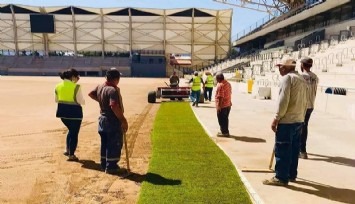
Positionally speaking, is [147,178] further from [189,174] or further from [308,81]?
[308,81]

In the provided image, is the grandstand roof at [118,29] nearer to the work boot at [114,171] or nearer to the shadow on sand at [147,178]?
the shadow on sand at [147,178]

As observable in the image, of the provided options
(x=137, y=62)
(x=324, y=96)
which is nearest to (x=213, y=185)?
(x=324, y=96)

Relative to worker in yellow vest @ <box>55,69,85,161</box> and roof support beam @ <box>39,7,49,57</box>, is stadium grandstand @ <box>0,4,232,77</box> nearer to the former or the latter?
roof support beam @ <box>39,7,49,57</box>

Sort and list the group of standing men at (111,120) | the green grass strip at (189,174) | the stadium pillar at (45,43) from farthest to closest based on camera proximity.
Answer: the stadium pillar at (45,43)
the group of standing men at (111,120)
the green grass strip at (189,174)

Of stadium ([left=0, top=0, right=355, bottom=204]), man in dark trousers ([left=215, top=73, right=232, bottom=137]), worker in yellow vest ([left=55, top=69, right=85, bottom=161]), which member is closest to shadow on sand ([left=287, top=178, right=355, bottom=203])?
stadium ([left=0, top=0, right=355, bottom=204])

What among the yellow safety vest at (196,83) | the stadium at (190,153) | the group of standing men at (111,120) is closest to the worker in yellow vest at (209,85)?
the stadium at (190,153)

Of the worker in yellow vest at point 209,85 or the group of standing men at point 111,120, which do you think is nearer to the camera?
the group of standing men at point 111,120

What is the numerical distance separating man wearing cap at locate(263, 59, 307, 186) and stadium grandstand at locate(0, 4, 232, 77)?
227 feet

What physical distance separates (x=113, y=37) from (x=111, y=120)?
7166 cm

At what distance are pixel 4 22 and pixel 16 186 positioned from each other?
81354 millimetres

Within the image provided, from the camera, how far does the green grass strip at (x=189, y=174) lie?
14.8ft

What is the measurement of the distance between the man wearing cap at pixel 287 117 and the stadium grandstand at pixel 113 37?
227ft

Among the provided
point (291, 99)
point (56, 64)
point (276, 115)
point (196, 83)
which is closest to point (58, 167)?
point (276, 115)

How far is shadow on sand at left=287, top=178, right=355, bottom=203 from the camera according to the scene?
458 cm
